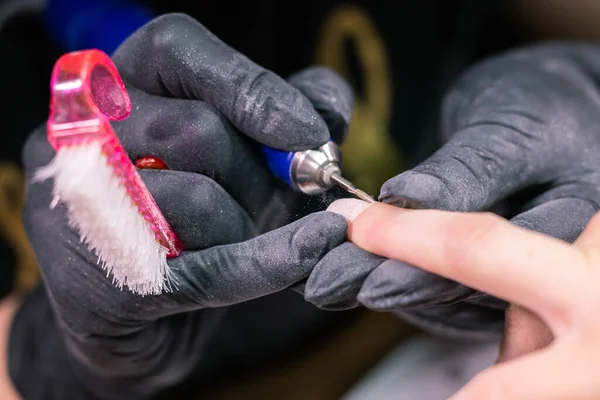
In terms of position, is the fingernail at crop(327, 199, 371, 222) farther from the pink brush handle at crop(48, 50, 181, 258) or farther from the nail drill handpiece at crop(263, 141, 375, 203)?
the pink brush handle at crop(48, 50, 181, 258)

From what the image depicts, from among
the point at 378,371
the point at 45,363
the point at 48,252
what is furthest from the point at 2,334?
the point at 378,371

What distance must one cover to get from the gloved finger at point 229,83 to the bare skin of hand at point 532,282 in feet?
0.57

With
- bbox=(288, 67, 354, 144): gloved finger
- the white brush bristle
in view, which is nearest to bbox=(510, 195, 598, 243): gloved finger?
bbox=(288, 67, 354, 144): gloved finger

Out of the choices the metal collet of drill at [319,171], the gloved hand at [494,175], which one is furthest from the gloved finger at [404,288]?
the metal collet of drill at [319,171]

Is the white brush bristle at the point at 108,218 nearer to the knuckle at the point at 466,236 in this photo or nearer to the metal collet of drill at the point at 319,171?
the metal collet of drill at the point at 319,171

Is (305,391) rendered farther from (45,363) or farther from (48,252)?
(48,252)

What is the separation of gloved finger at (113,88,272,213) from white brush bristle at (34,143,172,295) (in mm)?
96

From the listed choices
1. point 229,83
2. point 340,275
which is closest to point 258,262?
point 340,275

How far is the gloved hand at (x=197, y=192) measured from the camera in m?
0.50

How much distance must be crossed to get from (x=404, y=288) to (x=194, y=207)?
0.22 m

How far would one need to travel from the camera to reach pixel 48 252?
57 centimetres

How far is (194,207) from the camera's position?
51 cm

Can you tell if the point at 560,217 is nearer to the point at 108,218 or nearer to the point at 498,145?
the point at 498,145

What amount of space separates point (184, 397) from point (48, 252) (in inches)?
17.5
